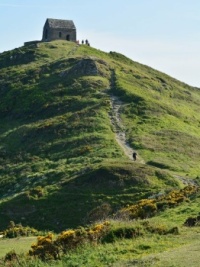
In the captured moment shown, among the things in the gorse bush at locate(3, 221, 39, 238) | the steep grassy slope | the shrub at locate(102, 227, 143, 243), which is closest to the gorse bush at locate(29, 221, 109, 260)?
the shrub at locate(102, 227, 143, 243)

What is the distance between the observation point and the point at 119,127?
73.7 m

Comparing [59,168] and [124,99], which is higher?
[124,99]

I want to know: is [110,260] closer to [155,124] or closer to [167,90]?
[155,124]

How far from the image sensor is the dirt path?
62.5 metres

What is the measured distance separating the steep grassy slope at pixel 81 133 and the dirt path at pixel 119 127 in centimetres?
A: 71

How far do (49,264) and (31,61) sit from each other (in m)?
100

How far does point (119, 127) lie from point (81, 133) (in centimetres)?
595

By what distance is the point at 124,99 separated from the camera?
86500 millimetres

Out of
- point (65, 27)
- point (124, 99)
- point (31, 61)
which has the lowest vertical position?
point (124, 99)

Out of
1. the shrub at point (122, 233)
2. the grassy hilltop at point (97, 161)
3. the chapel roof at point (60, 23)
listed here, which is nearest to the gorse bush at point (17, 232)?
the grassy hilltop at point (97, 161)

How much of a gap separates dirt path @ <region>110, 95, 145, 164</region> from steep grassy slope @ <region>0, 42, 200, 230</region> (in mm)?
714

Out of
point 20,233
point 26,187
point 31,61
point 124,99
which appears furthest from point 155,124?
point 31,61

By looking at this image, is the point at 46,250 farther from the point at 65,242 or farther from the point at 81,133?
the point at 81,133

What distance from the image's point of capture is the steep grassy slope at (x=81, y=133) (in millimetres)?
49438
